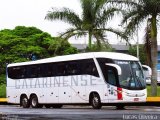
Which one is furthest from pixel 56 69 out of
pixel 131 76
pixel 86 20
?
pixel 86 20

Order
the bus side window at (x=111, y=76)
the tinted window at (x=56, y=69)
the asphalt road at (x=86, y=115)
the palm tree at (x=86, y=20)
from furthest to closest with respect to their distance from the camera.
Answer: the palm tree at (x=86, y=20) < the tinted window at (x=56, y=69) < the bus side window at (x=111, y=76) < the asphalt road at (x=86, y=115)

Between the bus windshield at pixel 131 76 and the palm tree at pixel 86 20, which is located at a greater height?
the palm tree at pixel 86 20

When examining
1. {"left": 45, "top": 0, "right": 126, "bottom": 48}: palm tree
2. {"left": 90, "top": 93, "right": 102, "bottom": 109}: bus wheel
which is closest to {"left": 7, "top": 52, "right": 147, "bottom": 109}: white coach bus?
{"left": 90, "top": 93, "right": 102, "bottom": 109}: bus wheel

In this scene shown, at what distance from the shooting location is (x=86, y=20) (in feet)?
132

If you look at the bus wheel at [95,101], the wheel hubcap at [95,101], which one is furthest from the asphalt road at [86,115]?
the wheel hubcap at [95,101]

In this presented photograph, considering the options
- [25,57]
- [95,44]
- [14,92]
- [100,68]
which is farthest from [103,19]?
[25,57]

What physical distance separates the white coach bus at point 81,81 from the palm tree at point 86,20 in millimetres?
6202

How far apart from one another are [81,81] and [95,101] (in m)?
1.64

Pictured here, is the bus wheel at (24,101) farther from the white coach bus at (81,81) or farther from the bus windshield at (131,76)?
the bus windshield at (131,76)

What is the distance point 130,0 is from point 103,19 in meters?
5.32

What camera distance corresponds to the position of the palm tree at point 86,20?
39594 mm

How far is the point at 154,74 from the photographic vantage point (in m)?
35.2

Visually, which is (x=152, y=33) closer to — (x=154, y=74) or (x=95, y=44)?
(x=154, y=74)

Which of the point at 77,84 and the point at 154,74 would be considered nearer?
the point at 77,84
